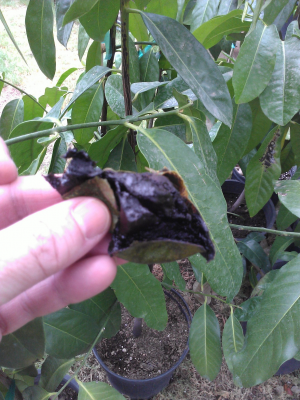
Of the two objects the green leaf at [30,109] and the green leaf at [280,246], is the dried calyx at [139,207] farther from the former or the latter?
the green leaf at [280,246]

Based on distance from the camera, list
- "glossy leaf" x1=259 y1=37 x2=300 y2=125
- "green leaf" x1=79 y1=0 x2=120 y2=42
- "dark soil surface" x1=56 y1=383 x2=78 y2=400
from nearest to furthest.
A: "green leaf" x1=79 y1=0 x2=120 y2=42, "glossy leaf" x1=259 y1=37 x2=300 y2=125, "dark soil surface" x1=56 y1=383 x2=78 y2=400

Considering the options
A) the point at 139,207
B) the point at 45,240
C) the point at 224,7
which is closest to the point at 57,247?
the point at 45,240

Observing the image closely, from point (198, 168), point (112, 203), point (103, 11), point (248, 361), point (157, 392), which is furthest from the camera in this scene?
point (157, 392)

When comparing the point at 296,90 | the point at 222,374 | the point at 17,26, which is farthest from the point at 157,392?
the point at 17,26

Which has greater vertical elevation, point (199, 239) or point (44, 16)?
point (44, 16)

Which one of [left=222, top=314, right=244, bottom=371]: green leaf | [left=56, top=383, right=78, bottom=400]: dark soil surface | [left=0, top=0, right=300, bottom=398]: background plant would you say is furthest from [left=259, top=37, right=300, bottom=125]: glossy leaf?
[left=56, top=383, right=78, bottom=400]: dark soil surface

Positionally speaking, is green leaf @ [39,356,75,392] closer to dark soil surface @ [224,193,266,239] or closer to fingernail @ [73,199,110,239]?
fingernail @ [73,199,110,239]

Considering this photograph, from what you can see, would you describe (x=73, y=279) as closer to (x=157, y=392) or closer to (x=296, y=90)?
(x=296, y=90)

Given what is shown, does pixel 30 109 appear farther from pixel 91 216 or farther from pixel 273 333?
pixel 273 333
